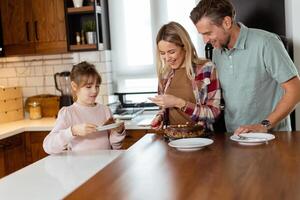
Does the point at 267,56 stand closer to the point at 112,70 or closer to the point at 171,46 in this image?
the point at 171,46

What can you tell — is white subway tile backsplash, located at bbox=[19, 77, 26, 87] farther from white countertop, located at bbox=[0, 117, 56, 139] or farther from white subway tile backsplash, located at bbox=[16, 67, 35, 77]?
white countertop, located at bbox=[0, 117, 56, 139]

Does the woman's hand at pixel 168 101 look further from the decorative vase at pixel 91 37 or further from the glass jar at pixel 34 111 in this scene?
the glass jar at pixel 34 111

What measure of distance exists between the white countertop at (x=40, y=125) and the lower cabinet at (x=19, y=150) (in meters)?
0.05

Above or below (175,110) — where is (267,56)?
above

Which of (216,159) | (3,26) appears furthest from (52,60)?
(216,159)

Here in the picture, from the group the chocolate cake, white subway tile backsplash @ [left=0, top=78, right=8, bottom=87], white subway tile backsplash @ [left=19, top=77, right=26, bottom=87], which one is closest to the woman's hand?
the chocolate cake

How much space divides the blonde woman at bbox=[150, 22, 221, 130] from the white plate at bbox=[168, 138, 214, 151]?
0.56 feet

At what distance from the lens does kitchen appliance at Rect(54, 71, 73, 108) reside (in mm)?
3680

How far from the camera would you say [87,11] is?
11.3 ft

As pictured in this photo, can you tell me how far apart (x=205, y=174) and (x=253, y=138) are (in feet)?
1.46

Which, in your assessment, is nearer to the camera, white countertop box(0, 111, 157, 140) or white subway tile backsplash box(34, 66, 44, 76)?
white countertop box(0, 111, 157, 140)

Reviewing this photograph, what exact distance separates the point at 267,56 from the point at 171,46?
1.47 feet

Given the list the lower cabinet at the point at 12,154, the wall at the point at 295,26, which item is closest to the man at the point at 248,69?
the wall at the point at 295,26

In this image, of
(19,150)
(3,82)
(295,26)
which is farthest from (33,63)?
(295,26)
